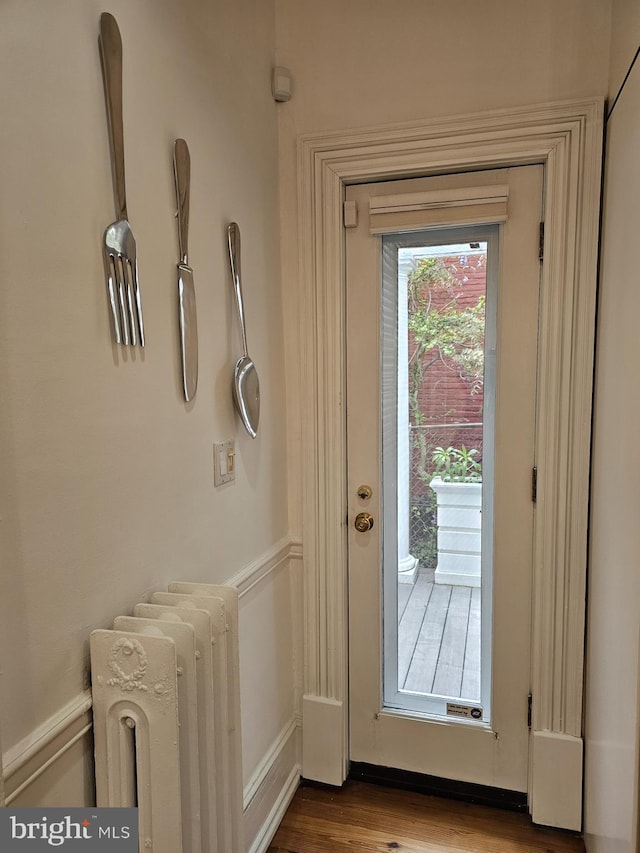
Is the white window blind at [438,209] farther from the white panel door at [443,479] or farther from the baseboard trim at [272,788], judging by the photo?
the baseboard trim at [272,788]

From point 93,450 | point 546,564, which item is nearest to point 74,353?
point 93,450

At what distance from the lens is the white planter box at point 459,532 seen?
1.92 metres

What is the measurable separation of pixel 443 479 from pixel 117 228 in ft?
4.25

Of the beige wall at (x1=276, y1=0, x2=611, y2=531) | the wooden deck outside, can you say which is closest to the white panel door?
the wooden deck outside

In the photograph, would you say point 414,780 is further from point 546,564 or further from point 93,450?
point 93,450

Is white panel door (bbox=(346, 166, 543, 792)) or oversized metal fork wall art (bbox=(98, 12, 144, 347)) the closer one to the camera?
oversized metal fork wall art (bbox=(98, 12, 144, 347))

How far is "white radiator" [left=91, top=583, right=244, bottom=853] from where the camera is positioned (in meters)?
0.98

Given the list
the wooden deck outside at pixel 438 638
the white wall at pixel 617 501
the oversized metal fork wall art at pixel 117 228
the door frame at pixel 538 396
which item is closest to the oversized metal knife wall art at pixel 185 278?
the oversized metal fork wall art at pixel 117 228

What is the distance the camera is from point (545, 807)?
1804 millimetres

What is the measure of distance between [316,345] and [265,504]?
551 mm

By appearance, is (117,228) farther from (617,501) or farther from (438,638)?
(438,638)
